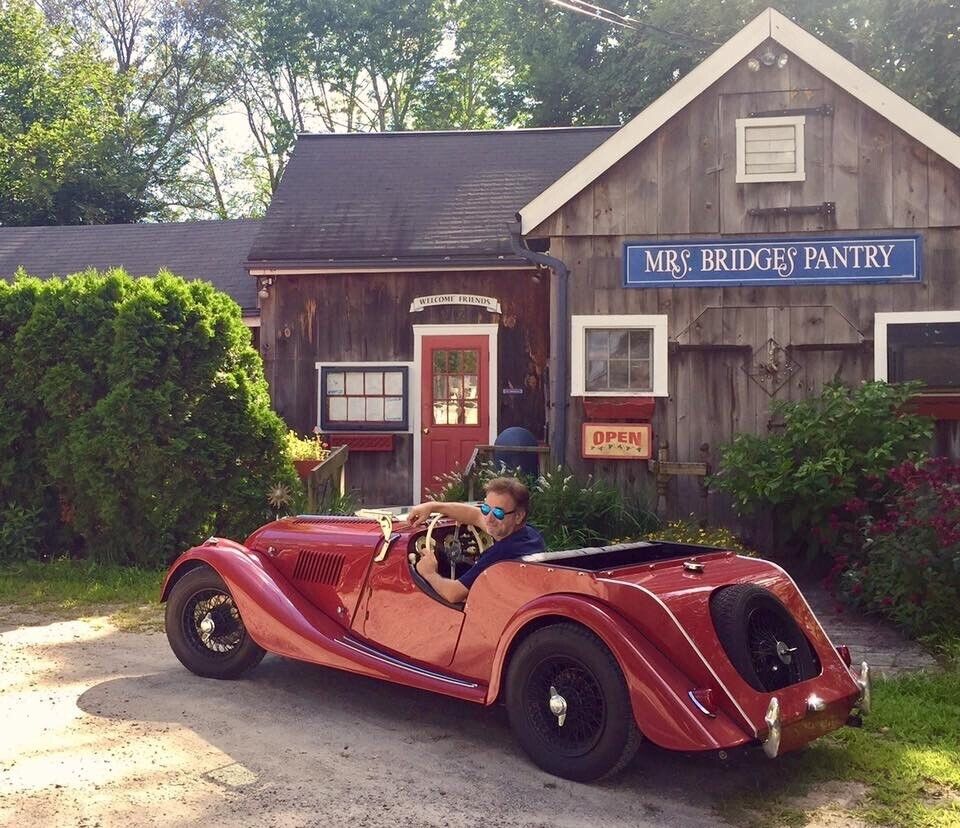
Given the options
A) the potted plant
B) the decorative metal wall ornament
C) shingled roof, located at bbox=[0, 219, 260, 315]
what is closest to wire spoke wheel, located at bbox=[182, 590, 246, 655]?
the potted plant

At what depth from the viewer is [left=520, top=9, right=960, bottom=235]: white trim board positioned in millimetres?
10039

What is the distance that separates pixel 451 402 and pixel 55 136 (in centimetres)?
1891

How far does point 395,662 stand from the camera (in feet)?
16.6

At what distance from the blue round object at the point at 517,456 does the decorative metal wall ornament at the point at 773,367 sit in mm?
2479

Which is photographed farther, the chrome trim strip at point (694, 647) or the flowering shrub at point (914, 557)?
the flowering shrub at point (914, 557)

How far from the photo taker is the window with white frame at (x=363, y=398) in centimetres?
1369

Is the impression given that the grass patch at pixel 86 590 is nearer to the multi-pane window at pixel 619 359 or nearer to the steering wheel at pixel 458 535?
the steering wheel at pixel 458 535

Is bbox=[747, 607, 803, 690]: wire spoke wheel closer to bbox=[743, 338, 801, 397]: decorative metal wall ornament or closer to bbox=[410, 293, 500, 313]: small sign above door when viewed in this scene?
bbox=[743, 338, 801, 397]: decorative metal wall ornament

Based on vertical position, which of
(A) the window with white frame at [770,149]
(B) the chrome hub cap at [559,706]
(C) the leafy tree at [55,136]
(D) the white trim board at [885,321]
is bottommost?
(B) the chrome hub cap at [559,706]

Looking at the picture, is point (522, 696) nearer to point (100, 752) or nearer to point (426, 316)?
point (100, 752)

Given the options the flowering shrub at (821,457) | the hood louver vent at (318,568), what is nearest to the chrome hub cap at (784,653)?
the hood louver vent at (318,568)

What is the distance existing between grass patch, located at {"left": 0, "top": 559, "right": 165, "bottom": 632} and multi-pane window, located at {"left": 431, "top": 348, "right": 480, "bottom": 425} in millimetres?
5443

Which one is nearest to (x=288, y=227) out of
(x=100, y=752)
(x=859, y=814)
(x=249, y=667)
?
(x=249, y=667)

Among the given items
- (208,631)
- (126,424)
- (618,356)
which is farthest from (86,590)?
(618,356)
